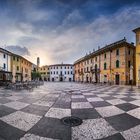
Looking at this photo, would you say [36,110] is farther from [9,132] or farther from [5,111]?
[9,132]

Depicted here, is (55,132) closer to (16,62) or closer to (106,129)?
(106,129)

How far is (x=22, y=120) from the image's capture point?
500cm

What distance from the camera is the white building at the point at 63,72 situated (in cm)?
7869

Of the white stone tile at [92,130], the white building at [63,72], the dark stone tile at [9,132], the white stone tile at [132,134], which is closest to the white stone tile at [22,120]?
the dark stone tile at [9,132]

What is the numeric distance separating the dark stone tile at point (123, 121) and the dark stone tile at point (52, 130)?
61.2 inches

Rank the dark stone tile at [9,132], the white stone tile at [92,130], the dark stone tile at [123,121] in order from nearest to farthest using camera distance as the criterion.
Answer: the dark stone tile at [9,132] < the white stone tile at [92,130] < the dark stone tile at [123,121]

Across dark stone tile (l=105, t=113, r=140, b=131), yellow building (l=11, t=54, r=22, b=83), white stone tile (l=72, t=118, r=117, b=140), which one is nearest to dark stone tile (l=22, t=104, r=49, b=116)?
white stone tile (l=72, t=118, r=117, b=140)

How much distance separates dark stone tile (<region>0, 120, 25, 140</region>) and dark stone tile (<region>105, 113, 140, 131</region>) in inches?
113

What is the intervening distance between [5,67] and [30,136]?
1301 inches

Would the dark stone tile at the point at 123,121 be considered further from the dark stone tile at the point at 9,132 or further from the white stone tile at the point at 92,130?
the dark stone tile at the point at 9,132

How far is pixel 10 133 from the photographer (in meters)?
3.88

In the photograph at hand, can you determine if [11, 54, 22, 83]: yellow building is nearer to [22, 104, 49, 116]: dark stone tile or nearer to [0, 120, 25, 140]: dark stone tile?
[22, 104, 49, 116]: dark stone tile

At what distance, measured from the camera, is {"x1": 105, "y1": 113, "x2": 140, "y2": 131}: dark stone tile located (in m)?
4.44

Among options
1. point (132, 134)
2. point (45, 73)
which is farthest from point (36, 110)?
point (45, 73)
